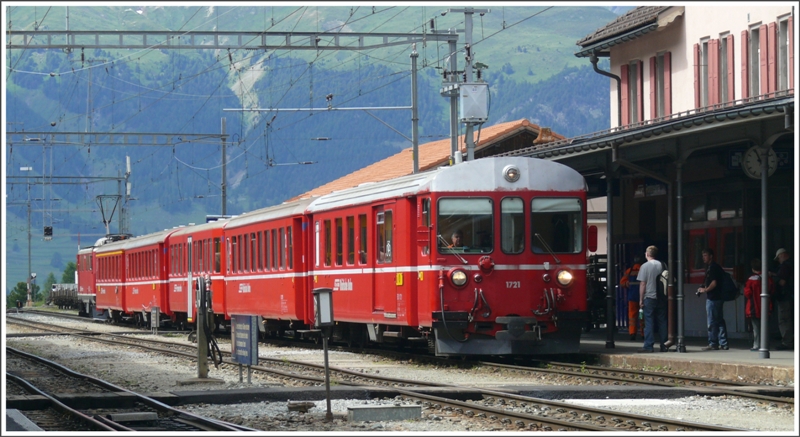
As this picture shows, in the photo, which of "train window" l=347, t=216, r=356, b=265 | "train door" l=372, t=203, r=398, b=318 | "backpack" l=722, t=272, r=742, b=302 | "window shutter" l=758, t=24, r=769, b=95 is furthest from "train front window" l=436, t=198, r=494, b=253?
"window shutter" l=758, t=24, r=769, b=95

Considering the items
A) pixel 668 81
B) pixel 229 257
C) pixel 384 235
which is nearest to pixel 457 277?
pixel 384 235

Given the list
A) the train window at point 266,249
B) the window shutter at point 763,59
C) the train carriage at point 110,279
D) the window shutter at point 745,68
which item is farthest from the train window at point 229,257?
the train carriage at point 110,279

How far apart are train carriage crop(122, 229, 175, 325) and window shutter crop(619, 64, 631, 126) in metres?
13.6

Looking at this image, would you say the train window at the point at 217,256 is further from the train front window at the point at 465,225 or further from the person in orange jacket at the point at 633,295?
the train front window at the point at 465,225

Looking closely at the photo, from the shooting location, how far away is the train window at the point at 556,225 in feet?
62.7

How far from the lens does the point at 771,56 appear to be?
24.2m

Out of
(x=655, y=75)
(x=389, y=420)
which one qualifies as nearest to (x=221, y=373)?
(x=389, y=420)

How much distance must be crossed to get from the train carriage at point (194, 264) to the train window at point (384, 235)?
8.58m

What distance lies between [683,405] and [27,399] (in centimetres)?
704

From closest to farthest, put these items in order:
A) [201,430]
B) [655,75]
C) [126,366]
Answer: [201,430]
[126,366]
[655,75]

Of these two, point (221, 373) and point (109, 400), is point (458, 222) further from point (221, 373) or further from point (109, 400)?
point (109, 400)

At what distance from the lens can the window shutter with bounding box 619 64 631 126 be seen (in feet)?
100

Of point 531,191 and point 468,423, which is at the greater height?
point 531,191

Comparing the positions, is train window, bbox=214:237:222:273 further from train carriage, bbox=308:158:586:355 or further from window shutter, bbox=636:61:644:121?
train carriage, bbox=308:158:586:355
